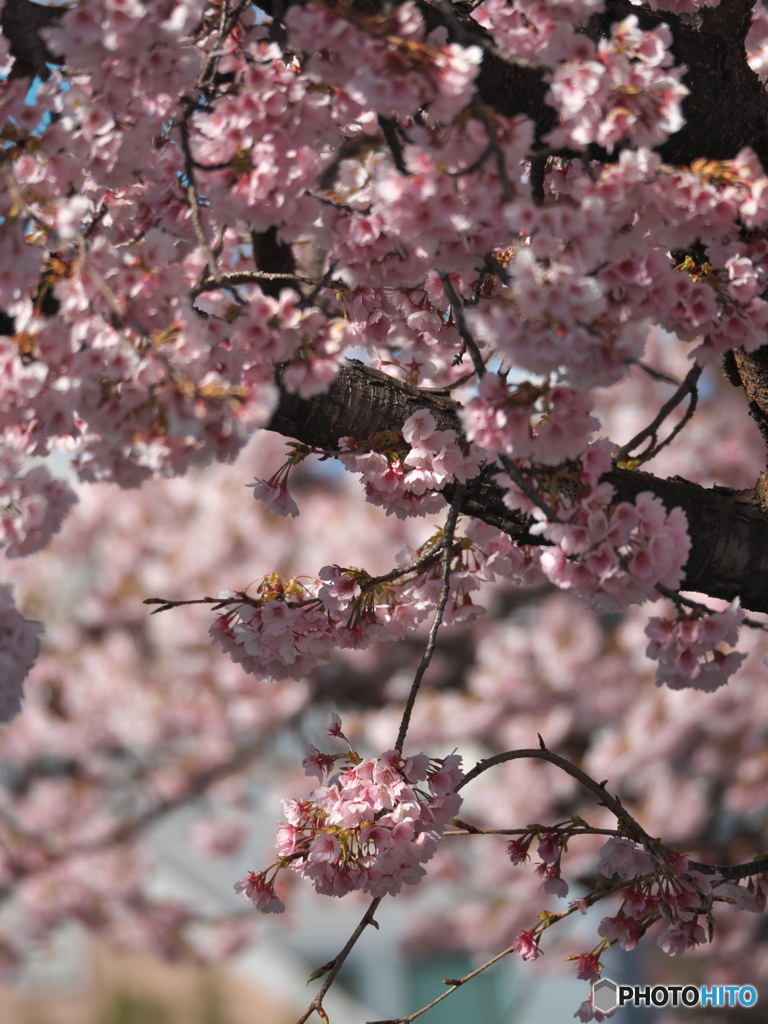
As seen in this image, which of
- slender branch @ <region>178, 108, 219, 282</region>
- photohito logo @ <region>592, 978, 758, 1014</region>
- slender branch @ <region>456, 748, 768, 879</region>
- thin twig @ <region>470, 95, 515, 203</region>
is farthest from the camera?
photohito logo @ <region>592, 978, 758, 1014</region>

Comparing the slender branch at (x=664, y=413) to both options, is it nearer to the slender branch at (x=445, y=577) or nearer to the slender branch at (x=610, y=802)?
the slender branch at (x=445, y=577)

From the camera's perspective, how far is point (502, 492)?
89.1 inches

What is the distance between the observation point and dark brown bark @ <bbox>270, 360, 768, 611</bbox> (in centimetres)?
221

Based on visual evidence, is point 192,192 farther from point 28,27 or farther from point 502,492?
point 502,492

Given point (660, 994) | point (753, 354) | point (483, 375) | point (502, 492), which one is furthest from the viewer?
point (660, 994)

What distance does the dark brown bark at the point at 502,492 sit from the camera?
87.2 inches

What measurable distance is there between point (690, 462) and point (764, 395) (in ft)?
21.1

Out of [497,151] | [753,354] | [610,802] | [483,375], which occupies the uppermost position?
[753,354]

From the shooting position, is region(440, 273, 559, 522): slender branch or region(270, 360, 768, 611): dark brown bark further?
region(270, 360, 768, 611): dark brown bark

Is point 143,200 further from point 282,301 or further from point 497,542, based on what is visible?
point 497,542

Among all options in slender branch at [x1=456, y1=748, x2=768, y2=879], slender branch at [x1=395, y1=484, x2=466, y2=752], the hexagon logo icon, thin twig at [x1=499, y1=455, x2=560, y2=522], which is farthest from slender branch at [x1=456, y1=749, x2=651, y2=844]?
the hexagon logo icon

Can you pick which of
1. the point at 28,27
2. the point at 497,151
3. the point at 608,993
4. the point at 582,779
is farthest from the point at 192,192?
the point at 608,993

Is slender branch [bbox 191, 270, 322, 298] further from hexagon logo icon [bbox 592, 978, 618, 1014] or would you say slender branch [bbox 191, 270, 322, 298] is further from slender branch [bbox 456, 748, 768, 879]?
hexagon logo icon [bbox 592, 978, 618, 1014]

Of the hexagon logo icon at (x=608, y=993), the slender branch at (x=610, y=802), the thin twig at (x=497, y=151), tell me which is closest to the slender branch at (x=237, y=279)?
the thin twig at (x=497, y=151)
